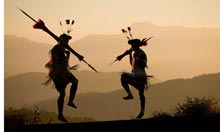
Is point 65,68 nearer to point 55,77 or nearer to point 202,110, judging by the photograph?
point 55,77

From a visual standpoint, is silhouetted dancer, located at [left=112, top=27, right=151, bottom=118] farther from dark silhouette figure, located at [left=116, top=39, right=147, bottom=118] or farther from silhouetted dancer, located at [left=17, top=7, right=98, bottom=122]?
silhouetted dancer, located at [left=17, top=7, right=98, bottom=122]

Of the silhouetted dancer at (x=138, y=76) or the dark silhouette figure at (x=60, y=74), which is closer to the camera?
the dark silhouette figure at (x=60, y=74)

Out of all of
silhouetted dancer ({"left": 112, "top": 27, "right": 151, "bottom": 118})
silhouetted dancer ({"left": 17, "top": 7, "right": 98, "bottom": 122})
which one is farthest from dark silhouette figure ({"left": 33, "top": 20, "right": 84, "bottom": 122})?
silhouetted dancer ({"left": 112, "top": 27, "right": 151, "bottom": 118})

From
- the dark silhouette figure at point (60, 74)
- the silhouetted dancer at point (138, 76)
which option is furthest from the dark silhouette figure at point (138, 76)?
the dark silhouette figure at point (60, 74)

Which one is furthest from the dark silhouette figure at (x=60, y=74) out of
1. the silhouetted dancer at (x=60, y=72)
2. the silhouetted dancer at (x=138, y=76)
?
the silhouetted dancer at (x=138, y=76)

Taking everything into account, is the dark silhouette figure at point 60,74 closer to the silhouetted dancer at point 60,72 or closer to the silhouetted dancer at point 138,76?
the silhouetted dancer at point 60,72

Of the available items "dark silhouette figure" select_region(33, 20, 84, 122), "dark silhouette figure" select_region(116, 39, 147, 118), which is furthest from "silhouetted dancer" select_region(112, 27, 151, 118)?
"dark silhouette figure" select_region(33, 20, 84, 122)

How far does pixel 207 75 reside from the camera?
7.19 meters

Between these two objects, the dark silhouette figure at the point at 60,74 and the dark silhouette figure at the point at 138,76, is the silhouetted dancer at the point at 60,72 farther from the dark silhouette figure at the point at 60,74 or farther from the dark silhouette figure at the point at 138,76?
the dark silhouette figure at the point at 138,76

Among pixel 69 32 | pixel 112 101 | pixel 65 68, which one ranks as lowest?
pixel 112 101

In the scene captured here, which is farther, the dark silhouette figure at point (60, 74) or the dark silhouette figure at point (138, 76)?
the dark silhouette figure at point (138, 76)

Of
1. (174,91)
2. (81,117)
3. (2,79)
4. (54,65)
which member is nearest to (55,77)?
(54,65)

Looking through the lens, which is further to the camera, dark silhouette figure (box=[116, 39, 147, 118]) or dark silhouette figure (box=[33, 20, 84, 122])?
dark silhouette figure (box=[116, 39, 147, 118])

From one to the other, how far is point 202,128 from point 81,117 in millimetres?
2689
